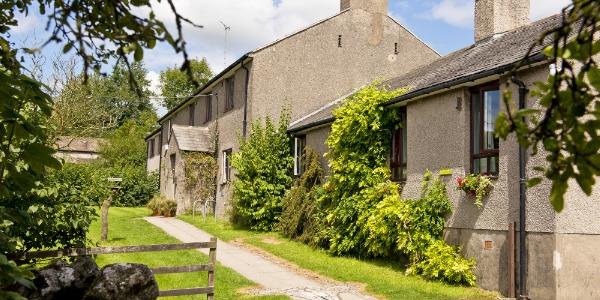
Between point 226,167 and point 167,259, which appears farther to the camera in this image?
point 226,167

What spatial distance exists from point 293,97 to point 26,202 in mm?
14056

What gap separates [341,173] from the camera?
14.9m

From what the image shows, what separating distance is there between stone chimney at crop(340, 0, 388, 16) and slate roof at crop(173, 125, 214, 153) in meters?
8.31

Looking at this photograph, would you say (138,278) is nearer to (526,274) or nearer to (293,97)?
(526,274)

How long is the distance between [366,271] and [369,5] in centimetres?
1292

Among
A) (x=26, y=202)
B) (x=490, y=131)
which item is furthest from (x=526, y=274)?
(x=26, y=202)

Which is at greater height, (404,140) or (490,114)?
(490,114)

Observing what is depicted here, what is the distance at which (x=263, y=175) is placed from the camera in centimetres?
1947

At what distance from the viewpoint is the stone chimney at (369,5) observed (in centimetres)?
2217

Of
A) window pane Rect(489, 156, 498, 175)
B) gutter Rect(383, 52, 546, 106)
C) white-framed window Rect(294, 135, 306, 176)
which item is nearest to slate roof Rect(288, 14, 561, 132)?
gutter Rect(383, 52, 546, 106)

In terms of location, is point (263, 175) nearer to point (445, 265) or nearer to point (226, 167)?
point (226, 167)


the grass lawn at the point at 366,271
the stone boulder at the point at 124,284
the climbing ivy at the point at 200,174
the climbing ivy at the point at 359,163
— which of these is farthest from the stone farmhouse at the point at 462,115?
the stone boulder at the point at 124,284

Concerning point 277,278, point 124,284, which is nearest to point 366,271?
A: point 277,278

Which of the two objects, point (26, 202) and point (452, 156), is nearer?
point (26, 202)
